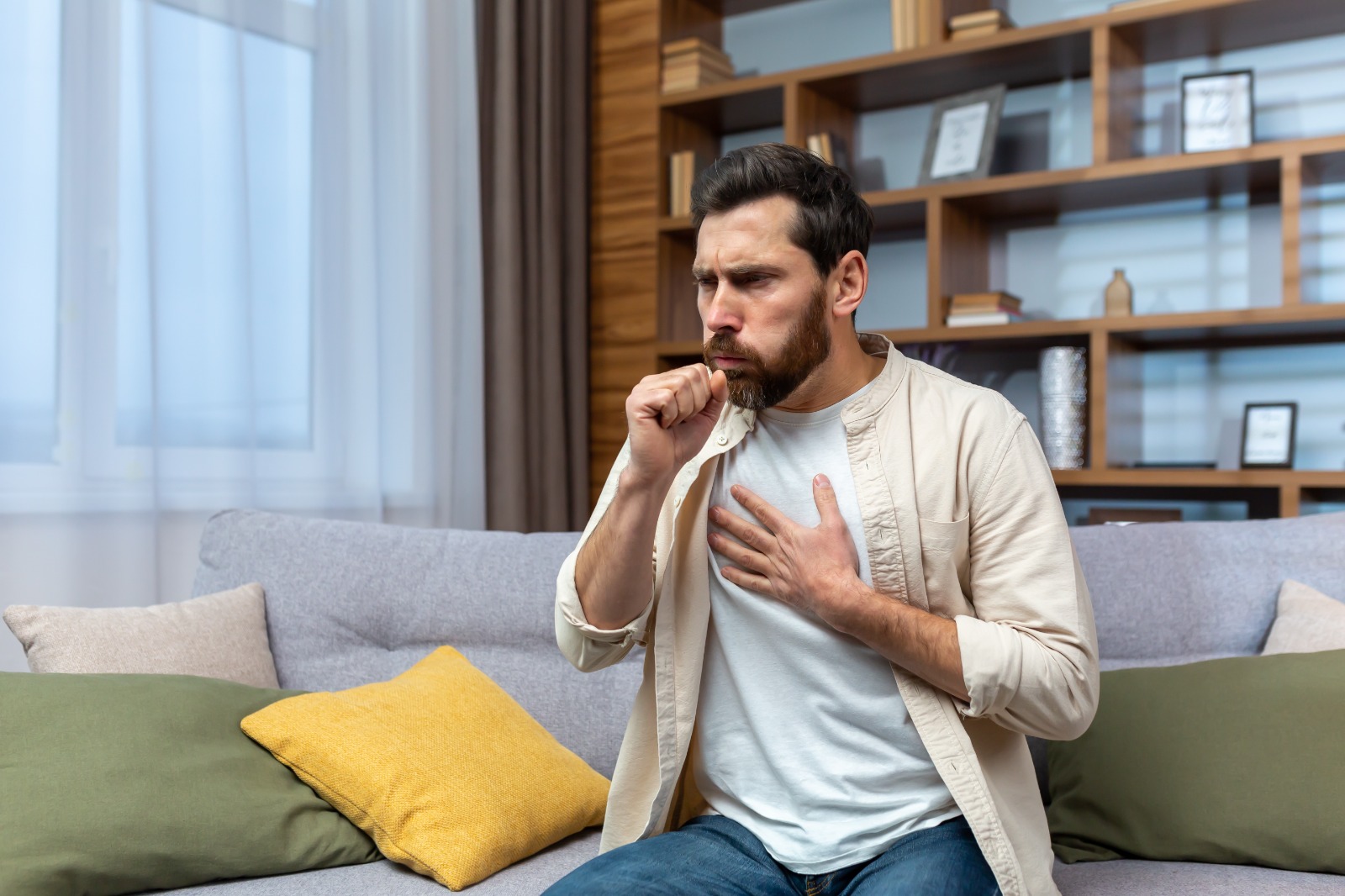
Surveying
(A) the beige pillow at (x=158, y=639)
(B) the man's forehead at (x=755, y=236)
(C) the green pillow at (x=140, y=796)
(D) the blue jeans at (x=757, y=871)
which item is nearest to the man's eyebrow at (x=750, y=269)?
(B) the man's forehead at (x=755, y=236)

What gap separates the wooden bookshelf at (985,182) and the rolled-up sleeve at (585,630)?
67.3 inches

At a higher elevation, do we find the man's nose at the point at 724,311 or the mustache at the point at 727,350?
the man's nose at the point at 724,311

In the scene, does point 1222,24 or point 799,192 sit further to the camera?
point 1222,24

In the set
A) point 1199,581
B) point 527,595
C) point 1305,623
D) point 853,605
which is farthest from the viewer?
point 527,595

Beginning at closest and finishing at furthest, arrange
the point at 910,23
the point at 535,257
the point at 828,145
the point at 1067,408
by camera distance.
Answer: the point at 1067,408
the point at 910,23
the point at 828,145
the point at 535,257

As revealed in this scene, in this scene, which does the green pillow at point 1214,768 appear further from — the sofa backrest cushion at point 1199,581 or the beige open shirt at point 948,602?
the beige open shirt at point 948,602

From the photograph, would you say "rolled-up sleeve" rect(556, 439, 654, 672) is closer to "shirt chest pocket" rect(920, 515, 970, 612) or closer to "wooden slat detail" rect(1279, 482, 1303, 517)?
"shirt chest pocket" rect(920, 515, 970, 612)

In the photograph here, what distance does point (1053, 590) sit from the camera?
126 centimetres

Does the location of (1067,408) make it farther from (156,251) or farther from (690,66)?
(156,251)

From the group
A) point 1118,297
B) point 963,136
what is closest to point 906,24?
point 963,136

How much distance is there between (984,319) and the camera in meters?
2.93

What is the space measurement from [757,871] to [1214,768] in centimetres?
68

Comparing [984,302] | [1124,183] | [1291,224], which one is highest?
[1124,183]

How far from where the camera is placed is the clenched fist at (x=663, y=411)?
1.30 meters
